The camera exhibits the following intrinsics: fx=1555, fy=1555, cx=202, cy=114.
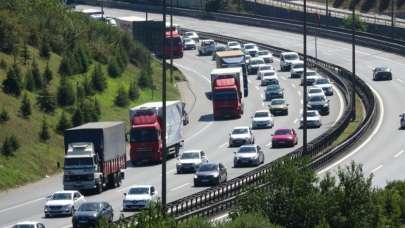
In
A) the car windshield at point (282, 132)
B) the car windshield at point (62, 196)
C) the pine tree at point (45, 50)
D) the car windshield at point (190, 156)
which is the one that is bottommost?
the car windshield at point (282, 132)

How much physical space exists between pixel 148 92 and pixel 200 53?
31.1 m

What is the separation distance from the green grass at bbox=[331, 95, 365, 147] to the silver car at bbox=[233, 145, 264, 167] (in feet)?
21.7

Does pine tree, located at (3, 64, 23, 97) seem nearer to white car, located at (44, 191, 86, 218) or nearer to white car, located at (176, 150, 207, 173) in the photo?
white car, located at (176, 150, 207, 173)

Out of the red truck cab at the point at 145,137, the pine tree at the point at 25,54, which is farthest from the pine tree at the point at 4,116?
the pine tree at the point at 25,54

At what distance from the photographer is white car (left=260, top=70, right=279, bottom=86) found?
114250 millimetres

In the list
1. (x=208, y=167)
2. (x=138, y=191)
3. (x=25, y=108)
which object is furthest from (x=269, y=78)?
(x=138, y=191)

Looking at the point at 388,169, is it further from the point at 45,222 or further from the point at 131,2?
the point at 131,2

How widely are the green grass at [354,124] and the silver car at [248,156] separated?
21.7 feet

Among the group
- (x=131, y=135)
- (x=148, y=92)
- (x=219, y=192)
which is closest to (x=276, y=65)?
(x=148, y=92)

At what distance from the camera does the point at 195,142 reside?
9075 cm

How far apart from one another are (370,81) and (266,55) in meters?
16.9

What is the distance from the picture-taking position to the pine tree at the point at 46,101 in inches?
3538

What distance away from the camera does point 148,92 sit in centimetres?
10625

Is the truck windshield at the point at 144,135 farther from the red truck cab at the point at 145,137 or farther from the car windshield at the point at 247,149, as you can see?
the car windshield at the point at 247,149
